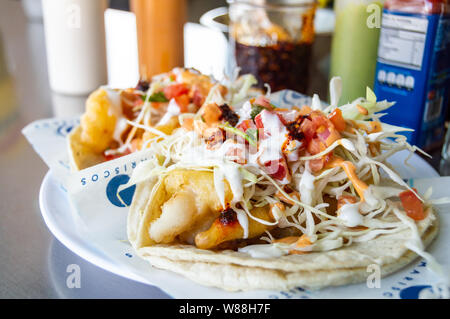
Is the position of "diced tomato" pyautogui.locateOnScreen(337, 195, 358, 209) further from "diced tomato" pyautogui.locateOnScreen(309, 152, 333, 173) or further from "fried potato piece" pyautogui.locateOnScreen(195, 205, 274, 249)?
"fried potato piece" pyautogui.locateOnScreen(195, 205, 274, 249)

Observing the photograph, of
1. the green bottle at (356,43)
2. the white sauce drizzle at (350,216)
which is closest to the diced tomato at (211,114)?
the white sauce drizzle at (350,216)

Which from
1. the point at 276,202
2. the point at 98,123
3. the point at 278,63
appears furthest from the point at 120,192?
the point at 278,63

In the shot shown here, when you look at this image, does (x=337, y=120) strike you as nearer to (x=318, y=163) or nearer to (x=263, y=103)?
(x=318, y=163)

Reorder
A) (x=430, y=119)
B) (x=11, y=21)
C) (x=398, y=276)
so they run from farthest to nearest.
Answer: (x=11, y=21)
(x=430, y=119)
(x=398, y=276)
